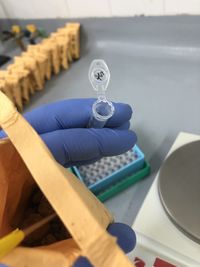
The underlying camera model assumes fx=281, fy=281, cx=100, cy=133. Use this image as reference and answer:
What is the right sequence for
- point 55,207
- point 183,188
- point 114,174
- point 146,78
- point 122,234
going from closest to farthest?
point 55,207 < point 122,234 < point 183,188 < point 114,174 < point 146,78

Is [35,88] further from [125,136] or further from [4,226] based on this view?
[4,226]

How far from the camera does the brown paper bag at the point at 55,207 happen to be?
222 millimetres

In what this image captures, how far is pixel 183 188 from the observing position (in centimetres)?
55

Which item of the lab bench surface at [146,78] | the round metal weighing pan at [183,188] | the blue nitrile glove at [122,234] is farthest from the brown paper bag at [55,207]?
the lab bench surface at [146,78]

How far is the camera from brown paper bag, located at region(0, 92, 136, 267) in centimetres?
22

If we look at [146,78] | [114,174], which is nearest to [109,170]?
[114,174]

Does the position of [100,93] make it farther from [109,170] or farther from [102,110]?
[109,170]

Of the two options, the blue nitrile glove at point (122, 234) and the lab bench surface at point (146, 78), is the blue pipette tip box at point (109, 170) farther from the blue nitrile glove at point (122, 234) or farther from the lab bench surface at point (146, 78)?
the blue nitrile glove at point (122, 234)

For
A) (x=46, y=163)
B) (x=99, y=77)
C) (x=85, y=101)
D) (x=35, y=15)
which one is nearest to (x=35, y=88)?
(x=35, y=15)

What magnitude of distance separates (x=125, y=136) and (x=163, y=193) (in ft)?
0.44

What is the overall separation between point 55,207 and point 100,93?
0.29 metres

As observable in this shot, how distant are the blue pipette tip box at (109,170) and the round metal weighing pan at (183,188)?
3.8 inches

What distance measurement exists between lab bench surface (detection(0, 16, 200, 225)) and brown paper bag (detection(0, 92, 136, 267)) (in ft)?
1.08

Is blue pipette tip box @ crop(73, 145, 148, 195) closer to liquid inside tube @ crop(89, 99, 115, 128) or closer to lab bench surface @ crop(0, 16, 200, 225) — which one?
lab bench surface @ crop(0, 16, 200, 225)
